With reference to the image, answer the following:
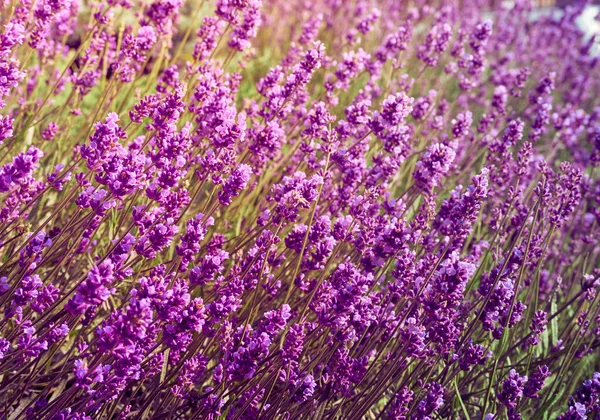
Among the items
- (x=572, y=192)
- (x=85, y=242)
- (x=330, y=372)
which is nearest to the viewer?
(x=330, y=372)

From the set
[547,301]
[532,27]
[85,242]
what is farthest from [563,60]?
[85,242]

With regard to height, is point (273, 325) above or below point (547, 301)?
below

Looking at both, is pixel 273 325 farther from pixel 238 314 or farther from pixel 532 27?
pixel 532 27

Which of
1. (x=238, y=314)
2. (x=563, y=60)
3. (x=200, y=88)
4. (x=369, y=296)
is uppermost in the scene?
(x=563, y=60)

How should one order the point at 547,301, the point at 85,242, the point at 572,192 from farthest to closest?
the point at 547,301 → the point at 572,192 → the point at 85,242

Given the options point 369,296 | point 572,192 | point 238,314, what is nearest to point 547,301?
point 572,192

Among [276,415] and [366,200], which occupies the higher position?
[366,200]

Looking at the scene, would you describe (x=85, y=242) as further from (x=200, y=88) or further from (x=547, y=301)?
(x=547, y=301)

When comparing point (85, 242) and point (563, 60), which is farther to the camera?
point (563, 60)

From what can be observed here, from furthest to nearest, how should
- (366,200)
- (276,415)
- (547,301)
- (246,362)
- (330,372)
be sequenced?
(547,301) < (366,200) < (330,372) < (276,415) < (246,362)
